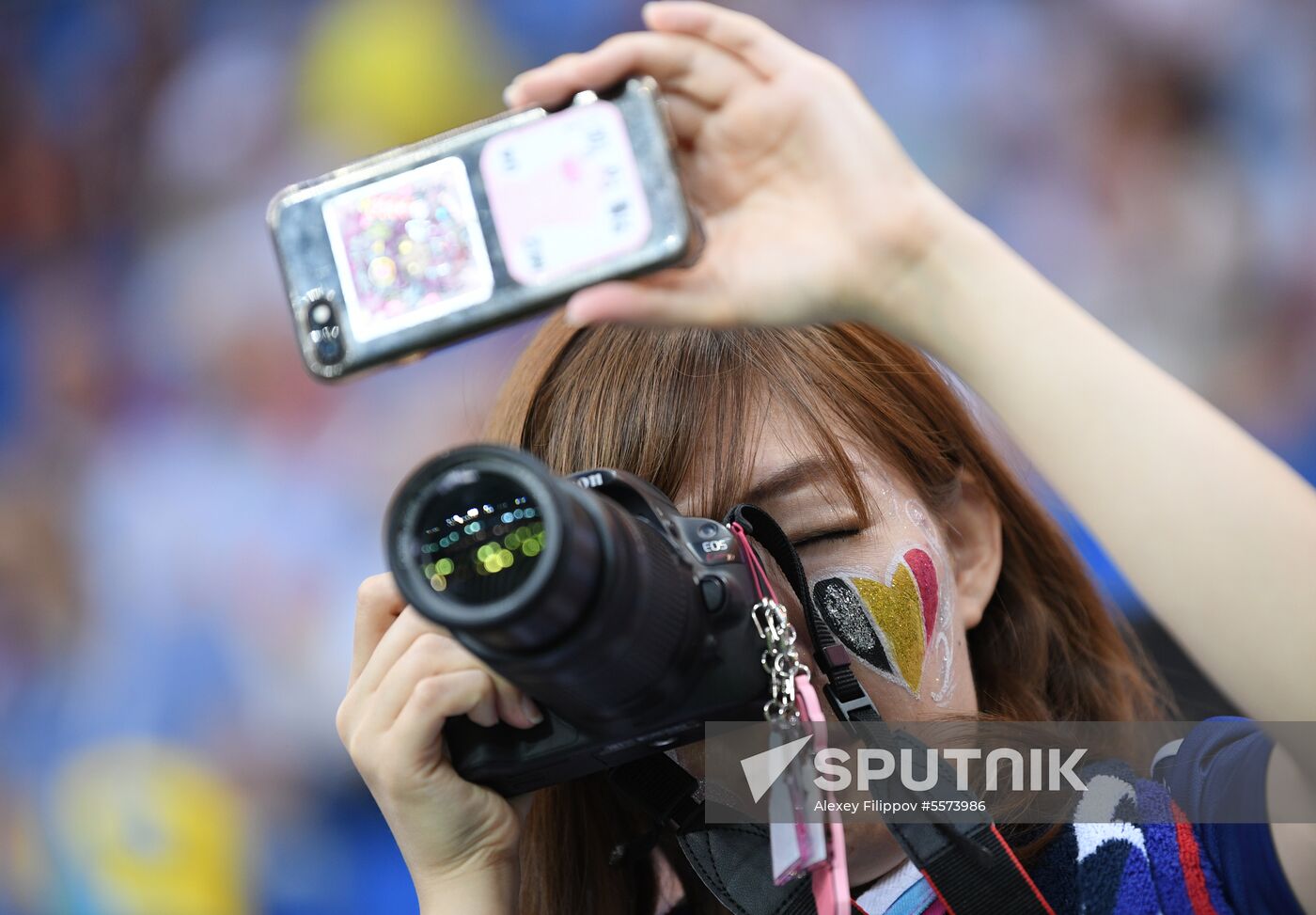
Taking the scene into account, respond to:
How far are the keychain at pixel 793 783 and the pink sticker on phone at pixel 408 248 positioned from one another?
20 centimetres

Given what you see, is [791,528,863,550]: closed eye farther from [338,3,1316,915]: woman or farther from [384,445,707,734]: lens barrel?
[384,445,707,734]: lens barrel

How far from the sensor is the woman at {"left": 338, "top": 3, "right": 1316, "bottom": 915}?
1.47 feet

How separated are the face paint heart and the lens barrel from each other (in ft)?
0.60

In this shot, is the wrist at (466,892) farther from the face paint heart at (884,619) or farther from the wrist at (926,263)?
the wrist at (926,263)

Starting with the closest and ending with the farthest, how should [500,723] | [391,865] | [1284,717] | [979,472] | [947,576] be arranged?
[1284,717] < [500,723] < [947,576] < [979,472] < [391,865]

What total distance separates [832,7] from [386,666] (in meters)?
1.01

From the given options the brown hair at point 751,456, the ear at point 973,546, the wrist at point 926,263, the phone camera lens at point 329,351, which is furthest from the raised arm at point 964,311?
the ear at point 973,546

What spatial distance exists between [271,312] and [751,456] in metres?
0.99

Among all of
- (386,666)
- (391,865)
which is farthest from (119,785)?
(386,666)

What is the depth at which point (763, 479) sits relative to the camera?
69cm

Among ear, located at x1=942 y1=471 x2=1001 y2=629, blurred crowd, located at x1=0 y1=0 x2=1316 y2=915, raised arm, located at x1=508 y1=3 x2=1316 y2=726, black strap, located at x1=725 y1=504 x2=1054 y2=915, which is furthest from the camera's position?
blurred crowd, located at x1=0 y1=0 x2=1316 y2=915

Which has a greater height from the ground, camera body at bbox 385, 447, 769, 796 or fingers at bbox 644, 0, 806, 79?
fingers at bbox 644, 0, 806, 79

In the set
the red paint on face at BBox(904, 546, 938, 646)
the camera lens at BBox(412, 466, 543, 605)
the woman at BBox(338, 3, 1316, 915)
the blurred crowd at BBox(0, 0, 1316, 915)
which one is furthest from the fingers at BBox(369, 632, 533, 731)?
the blurred crowd at BBox(0, 0, 1316, 915)

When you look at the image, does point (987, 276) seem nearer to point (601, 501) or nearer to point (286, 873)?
point (601, 501)
